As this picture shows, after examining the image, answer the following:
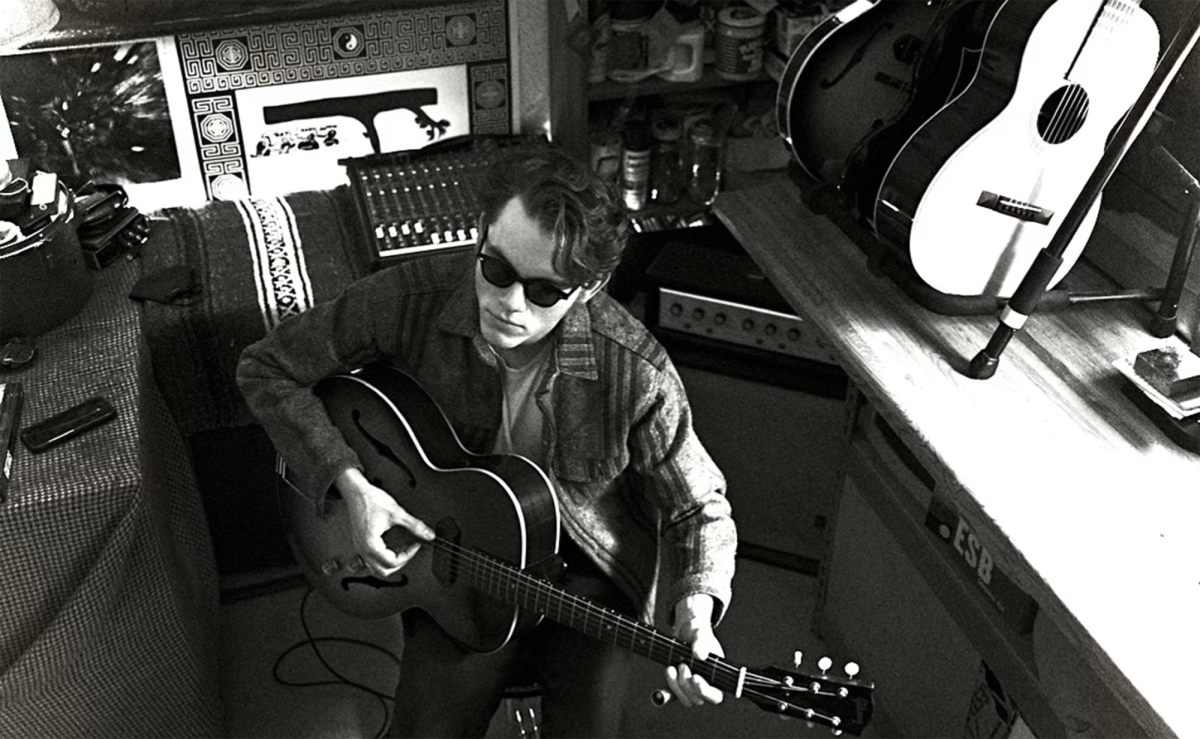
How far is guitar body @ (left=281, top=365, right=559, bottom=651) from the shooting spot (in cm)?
165

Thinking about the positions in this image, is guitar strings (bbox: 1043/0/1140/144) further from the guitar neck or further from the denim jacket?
the guitar neck

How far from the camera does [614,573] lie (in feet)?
5.83

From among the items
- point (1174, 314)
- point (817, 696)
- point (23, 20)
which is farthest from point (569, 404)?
point (23, 20)

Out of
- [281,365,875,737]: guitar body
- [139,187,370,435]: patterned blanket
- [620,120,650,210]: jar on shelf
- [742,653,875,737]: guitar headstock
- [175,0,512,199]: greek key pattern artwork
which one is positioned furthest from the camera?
[620,120,650,210]: jar on shelf

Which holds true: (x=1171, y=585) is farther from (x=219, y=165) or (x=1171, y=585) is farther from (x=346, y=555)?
(x=219, y=165)

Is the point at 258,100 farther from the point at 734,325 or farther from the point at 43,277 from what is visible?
the point at 734,325

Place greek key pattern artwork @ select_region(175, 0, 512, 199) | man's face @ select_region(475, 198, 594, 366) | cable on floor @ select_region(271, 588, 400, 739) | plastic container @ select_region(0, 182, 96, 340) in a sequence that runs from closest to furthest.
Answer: man's face @ select_region(475, 198, 594, 366) < plastic container @ select_region(0, 182, 96, 340) < cable on floor @ select_region(271, 588, 400, 739) < greek key pattern artwork @ select_region(175, 0, 512, 199)

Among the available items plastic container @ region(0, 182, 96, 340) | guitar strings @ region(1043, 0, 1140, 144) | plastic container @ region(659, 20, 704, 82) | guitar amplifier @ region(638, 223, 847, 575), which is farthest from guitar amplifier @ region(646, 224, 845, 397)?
plastic container @ region(0, 182, 96, 340)

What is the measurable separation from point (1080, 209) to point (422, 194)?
1.26 meters

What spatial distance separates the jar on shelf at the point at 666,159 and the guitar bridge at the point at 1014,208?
102cm

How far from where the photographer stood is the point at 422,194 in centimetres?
237

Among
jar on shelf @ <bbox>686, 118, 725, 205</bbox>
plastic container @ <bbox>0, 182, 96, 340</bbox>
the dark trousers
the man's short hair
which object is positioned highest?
the man's short hair

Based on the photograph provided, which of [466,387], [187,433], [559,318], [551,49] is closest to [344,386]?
[466,387]

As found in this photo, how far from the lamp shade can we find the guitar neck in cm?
111
